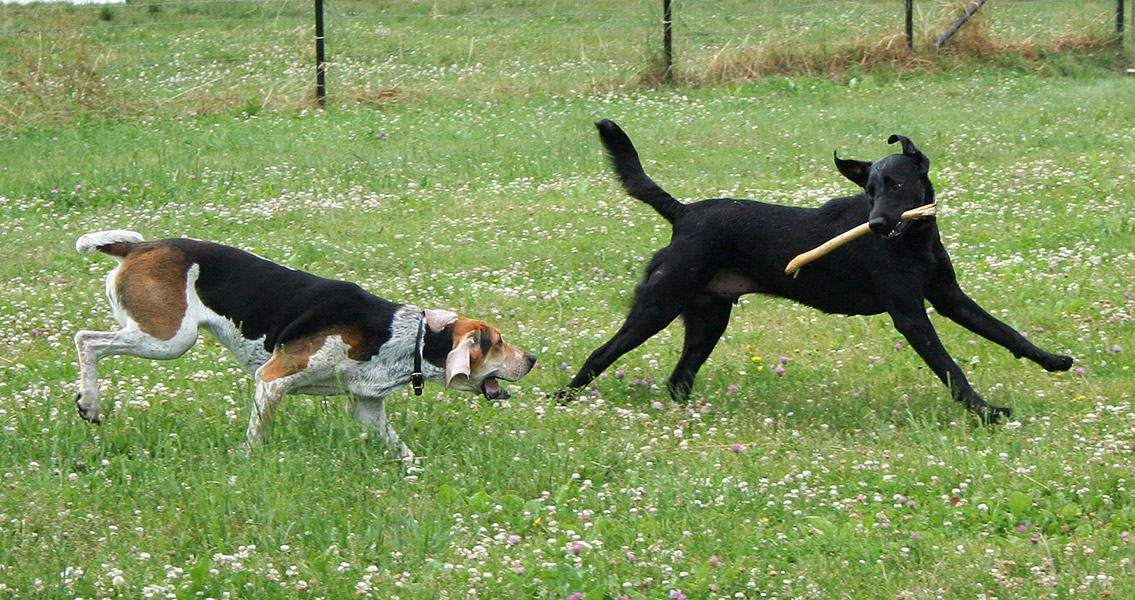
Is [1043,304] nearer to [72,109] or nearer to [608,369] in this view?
[608,369]

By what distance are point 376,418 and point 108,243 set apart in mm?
1478

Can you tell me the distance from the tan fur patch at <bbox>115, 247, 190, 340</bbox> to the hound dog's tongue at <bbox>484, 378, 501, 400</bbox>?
138 centimetres

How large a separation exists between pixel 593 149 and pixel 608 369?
6059 mm

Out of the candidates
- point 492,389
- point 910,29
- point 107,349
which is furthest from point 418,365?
point 910,29

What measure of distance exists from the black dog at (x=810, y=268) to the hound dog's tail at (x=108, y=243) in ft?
7.33

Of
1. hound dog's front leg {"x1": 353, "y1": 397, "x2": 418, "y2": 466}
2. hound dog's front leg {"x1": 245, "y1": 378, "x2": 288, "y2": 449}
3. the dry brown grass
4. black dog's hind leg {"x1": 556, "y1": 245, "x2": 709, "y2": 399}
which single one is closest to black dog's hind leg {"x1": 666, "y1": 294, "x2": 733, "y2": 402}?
black dog's hind leg {"x1": 556, "y1": 245, "x2": 709, "y2": 399}

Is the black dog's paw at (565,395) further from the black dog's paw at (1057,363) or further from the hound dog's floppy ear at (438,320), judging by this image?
the black dog's paw at (1057,363)

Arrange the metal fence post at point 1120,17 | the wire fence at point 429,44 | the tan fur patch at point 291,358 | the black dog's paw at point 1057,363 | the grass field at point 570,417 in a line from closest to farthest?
the grass field at point 570,417 < the tan fur patch at point 291,358 < the black dog's paw at point 1057,363 < the wire fence at point 429,44 < the metal fence post at point 1120,17

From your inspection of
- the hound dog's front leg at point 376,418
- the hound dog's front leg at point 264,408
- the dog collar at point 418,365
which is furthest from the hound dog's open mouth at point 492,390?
the hound dog's front leg at point 264,408

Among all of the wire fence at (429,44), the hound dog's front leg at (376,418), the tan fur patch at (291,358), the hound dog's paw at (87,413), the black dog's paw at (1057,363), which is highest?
the tan fur patch at (291,358)

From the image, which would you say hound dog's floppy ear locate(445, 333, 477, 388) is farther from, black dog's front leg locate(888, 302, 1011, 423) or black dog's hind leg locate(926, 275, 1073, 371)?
black dog's hind leg locate(926, 275, 1073, 371)

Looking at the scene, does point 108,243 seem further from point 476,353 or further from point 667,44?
point 667,44

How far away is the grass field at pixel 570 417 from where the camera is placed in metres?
A: 4.48

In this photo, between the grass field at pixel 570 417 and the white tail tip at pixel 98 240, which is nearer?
the grass field at pixel 570 417
